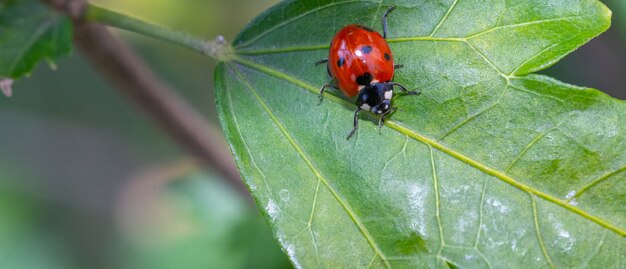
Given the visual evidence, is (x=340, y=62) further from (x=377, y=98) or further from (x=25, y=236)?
(x=25, y=236)

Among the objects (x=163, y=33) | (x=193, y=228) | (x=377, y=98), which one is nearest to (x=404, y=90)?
(x=377, y=98)

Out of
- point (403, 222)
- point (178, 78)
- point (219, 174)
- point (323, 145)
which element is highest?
point (178, 78)

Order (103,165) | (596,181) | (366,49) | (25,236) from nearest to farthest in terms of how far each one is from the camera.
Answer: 1. (596,181)
2. (366,49)
3. (25,236)
4. (103,165)

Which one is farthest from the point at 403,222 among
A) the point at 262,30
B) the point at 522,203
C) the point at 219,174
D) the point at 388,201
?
the point at 219,174

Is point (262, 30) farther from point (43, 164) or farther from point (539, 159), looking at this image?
point (43, 164)

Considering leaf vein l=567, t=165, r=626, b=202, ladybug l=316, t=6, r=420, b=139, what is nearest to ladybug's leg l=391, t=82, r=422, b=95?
ladybug l=316, t=6, r=420, b=139

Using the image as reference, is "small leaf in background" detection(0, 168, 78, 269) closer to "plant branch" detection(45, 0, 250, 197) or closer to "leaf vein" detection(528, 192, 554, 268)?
"plant branch" detection(45, 0, 250, 197)

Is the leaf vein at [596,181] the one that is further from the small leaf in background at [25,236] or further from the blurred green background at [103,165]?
the small leaf in background at [25,236]
